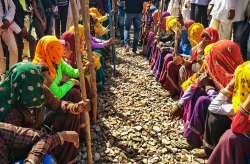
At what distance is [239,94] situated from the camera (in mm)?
3771

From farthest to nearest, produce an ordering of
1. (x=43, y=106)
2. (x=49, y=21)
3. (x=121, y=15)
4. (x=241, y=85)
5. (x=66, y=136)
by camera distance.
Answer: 1. (x=121, y=15)
2. (x=49, y=21)
3. (x=43, y=106)
4. (x=241, y=85)
5. (x=66, y=136)

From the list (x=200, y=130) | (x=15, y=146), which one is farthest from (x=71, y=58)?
(x=15, y=146)

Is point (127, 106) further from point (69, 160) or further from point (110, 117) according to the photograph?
point (69, 160)

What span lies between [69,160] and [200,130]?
70.0 inches

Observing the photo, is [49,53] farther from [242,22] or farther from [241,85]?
[242,22]

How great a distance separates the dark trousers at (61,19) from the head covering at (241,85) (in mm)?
6260

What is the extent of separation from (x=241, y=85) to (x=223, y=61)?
3.11ft

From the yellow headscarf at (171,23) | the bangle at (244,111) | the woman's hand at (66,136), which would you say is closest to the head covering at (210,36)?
the yellow headscarf at (171,23)

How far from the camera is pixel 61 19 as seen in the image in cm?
939

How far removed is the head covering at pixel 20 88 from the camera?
11.1ft

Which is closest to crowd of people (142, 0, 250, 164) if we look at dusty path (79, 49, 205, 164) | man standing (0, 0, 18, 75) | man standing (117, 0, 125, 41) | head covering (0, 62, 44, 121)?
dusty path (79, 49, 205, 164)

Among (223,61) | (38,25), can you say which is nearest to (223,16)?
(223,61)

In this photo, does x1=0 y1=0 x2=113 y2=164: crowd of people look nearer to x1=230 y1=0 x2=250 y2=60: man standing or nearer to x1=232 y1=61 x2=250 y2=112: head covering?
x1=232 y1=61 x2=250 y2=112: head covering

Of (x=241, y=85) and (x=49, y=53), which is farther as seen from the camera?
(x=49, y=53)
